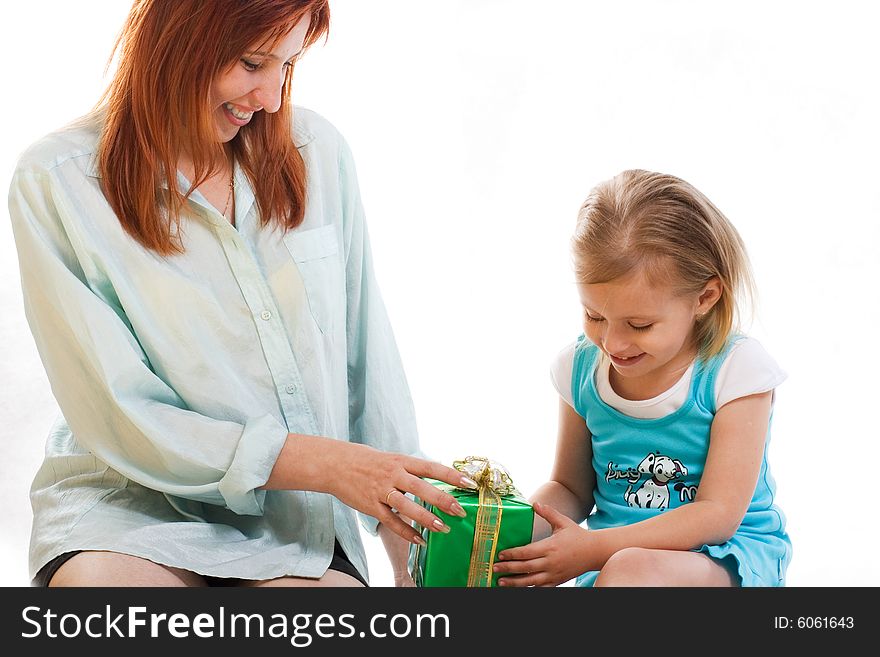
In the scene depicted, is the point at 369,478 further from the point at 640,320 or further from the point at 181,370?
the point at 640,320

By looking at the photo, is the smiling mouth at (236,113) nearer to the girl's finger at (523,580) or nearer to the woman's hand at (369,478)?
the woman's hand at (369,478)

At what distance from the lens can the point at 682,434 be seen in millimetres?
1385

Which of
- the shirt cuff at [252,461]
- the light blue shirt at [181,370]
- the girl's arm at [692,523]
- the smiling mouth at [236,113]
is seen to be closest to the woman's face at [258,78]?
the smiling mouth at [236,113]

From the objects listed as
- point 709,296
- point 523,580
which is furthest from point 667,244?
point 523,580

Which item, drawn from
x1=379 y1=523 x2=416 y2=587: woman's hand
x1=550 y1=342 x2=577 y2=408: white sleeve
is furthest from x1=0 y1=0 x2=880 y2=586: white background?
x1=550 y1=342 x2=577 y2=408: white sleeve

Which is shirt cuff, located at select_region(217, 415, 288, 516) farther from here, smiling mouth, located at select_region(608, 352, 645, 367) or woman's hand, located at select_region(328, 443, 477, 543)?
smiling mouth, located at select_region(608, 352, 645, 367)

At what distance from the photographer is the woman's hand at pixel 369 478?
121 cm

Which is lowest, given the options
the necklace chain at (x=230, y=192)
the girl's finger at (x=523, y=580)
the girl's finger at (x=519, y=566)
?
the girl's finger at (x=523, y=580)

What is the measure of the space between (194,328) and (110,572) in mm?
302

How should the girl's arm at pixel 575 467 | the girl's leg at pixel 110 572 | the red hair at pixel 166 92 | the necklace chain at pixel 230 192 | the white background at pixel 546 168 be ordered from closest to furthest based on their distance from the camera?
the girl's leg at pixel 110 572
the red hair at pixel 166 92
the necklace chain at pixel 230 192
the girl's arm at pixel 575 467
the white background at pixel 546 168

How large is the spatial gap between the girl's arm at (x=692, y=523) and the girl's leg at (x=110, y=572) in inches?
14.9

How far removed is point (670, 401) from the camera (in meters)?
1.38
